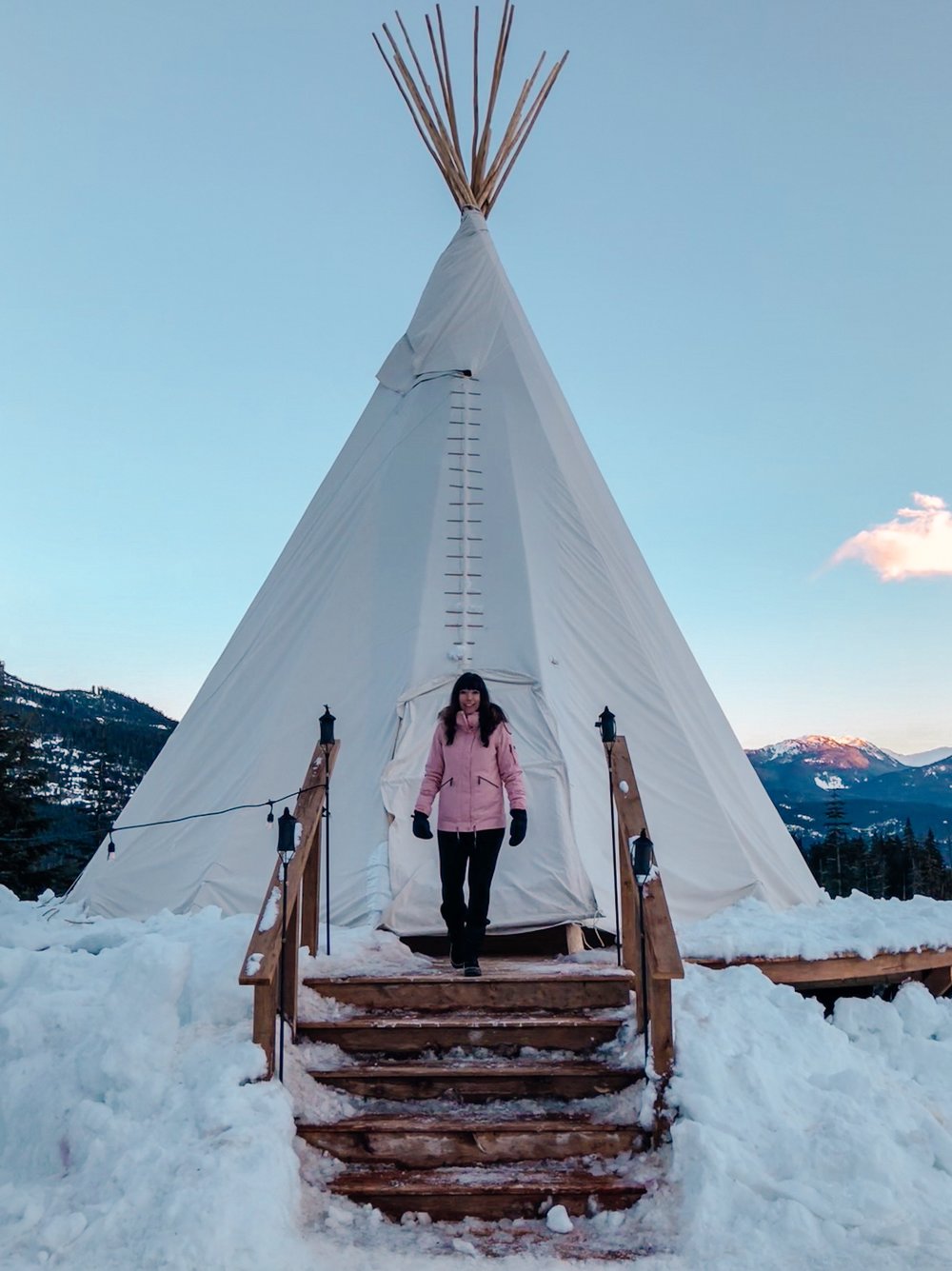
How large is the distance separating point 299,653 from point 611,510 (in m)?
2.56

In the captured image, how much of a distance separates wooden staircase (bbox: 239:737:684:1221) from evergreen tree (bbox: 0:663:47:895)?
527 inches

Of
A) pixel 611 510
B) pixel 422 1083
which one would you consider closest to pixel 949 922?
pixel 422 1083

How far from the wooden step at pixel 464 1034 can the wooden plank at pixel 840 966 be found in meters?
0.80

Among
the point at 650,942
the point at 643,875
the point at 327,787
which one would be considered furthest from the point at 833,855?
the point at 650,942

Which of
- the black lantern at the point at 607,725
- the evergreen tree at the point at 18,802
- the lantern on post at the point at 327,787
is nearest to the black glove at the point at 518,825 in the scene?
the black lantern at the point at 607,725

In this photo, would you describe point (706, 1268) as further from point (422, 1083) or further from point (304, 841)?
point (304, 841)

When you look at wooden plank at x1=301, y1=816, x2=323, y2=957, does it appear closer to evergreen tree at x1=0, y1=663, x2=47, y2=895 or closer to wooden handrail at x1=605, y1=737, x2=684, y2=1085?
wooden handrail at x1=605, y1=737, x2=684, y2=1085

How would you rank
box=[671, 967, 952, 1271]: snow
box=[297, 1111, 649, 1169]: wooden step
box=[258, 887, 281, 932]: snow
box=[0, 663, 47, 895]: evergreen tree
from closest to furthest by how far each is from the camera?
box=[671, 967, 952, 1271]: snow, box=[297, 1111, 649, 1169]: wooden step, box=[258, 887, 281, 932]: snow, box=[0, 663, 47, 895]: evergreen tree

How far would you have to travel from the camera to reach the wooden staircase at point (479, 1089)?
3072mm

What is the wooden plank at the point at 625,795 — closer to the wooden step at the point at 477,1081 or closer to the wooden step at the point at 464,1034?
the wooden step at the point at 464,1034

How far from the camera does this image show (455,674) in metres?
5.97

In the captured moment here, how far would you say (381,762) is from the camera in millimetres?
5645

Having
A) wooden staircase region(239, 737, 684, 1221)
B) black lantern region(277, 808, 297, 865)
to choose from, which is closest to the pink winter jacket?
wooden staircase region(239, 737, 684, 1221)

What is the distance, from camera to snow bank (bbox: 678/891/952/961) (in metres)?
4.46
